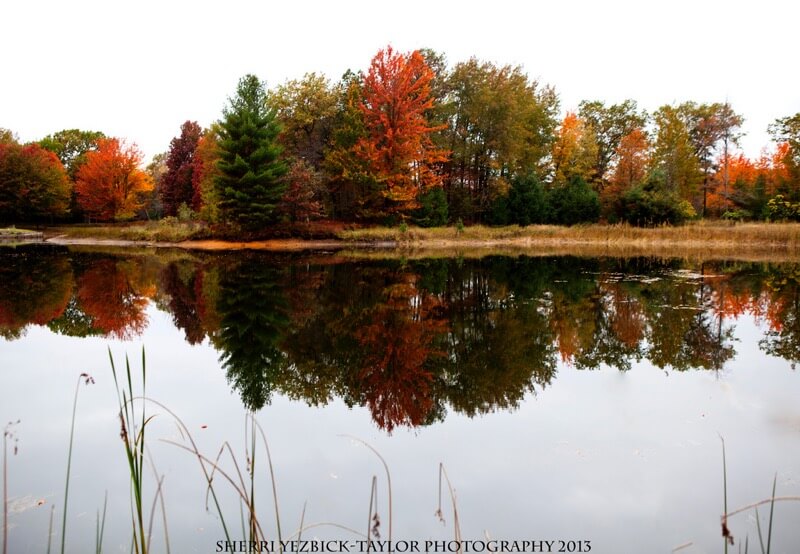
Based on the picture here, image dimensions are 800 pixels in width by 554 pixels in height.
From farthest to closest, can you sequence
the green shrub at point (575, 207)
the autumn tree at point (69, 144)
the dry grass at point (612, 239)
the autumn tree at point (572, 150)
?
the autumn tree at point (69, 144) → the autumn tree at point (572, 150) → the green shrub at point (575, 207) → the dry grass at point (612, 239)

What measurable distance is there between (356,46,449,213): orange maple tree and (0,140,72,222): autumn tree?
31.4m

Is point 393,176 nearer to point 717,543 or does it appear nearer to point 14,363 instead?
point 14,363

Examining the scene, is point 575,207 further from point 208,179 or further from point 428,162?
point 208,179

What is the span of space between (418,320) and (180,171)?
1923 inches

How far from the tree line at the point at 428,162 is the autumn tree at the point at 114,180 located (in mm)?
121

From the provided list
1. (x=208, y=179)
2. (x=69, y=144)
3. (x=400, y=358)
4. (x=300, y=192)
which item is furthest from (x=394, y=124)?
(x=69, y=144)

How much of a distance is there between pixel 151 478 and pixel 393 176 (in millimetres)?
31039

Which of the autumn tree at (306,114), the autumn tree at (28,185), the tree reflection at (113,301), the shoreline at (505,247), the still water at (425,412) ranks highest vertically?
the autumn tree at (306,114)

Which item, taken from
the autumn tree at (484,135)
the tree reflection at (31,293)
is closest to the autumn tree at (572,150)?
the autumn tree at (484,135)

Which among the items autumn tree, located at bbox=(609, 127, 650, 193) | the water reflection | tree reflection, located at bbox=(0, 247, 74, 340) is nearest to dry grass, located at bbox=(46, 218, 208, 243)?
tree reflection, located at bbox=(0, 247, 74, 340)

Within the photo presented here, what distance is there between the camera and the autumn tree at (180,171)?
2087 inches

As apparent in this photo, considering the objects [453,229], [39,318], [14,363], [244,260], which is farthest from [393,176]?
[14,363]

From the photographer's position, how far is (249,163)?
108ft

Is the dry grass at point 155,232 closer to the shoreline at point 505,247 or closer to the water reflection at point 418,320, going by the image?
the shoreline at point 505,247
